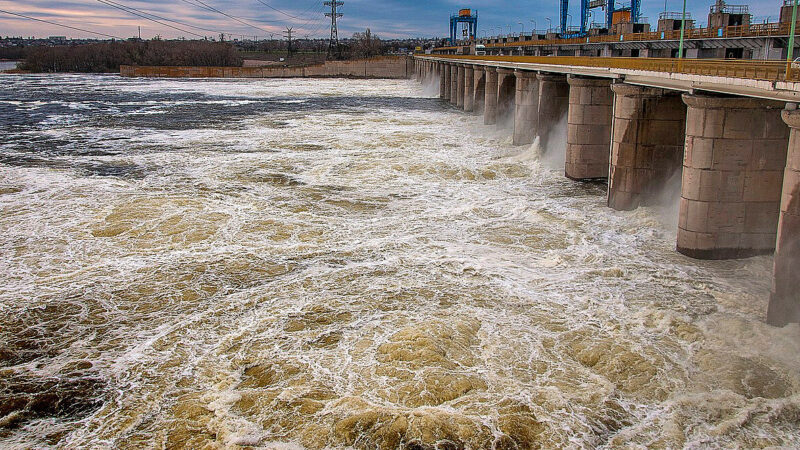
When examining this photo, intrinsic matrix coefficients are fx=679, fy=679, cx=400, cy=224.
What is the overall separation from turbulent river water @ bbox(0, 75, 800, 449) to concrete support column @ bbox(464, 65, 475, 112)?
121ft

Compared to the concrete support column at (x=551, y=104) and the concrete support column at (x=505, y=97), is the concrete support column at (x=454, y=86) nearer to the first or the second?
the concrete support column at (x=505, y=97)

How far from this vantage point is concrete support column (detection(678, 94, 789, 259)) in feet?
54.1

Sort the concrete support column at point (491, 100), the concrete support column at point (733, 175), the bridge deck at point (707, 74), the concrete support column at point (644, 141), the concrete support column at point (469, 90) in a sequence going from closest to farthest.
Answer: the bridge deck at point (707, 74), the concrete support column at point (733, 175), the concrete support column at point (644, 141), the concrete support column at point (491, 100), the concrete support column at point (469, 90)

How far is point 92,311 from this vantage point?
45.1 ft

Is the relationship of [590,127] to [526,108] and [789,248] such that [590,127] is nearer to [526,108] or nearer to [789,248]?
[526,108]

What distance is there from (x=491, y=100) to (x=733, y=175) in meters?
34.6

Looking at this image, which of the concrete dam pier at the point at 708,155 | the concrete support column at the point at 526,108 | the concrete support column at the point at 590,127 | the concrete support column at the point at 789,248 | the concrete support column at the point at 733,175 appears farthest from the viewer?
the concrete support column at the point at 526,108

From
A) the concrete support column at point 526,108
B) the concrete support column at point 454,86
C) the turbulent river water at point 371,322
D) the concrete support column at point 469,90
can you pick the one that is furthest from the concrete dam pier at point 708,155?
the concrete support column at point 454,86

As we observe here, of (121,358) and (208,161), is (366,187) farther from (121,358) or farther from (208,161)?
(121,358)

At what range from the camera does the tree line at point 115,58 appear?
6713 inches

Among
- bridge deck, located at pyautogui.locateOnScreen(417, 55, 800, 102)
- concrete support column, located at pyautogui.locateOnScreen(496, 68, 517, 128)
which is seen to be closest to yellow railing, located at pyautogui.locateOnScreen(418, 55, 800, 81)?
bridge deck, located at pyautogui.locateOnScreen(417, 55, 800, 102)

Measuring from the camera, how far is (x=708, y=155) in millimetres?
16828

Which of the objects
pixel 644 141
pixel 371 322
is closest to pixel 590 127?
pixel 644 141

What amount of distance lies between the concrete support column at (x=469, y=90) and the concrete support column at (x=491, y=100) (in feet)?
32.4
